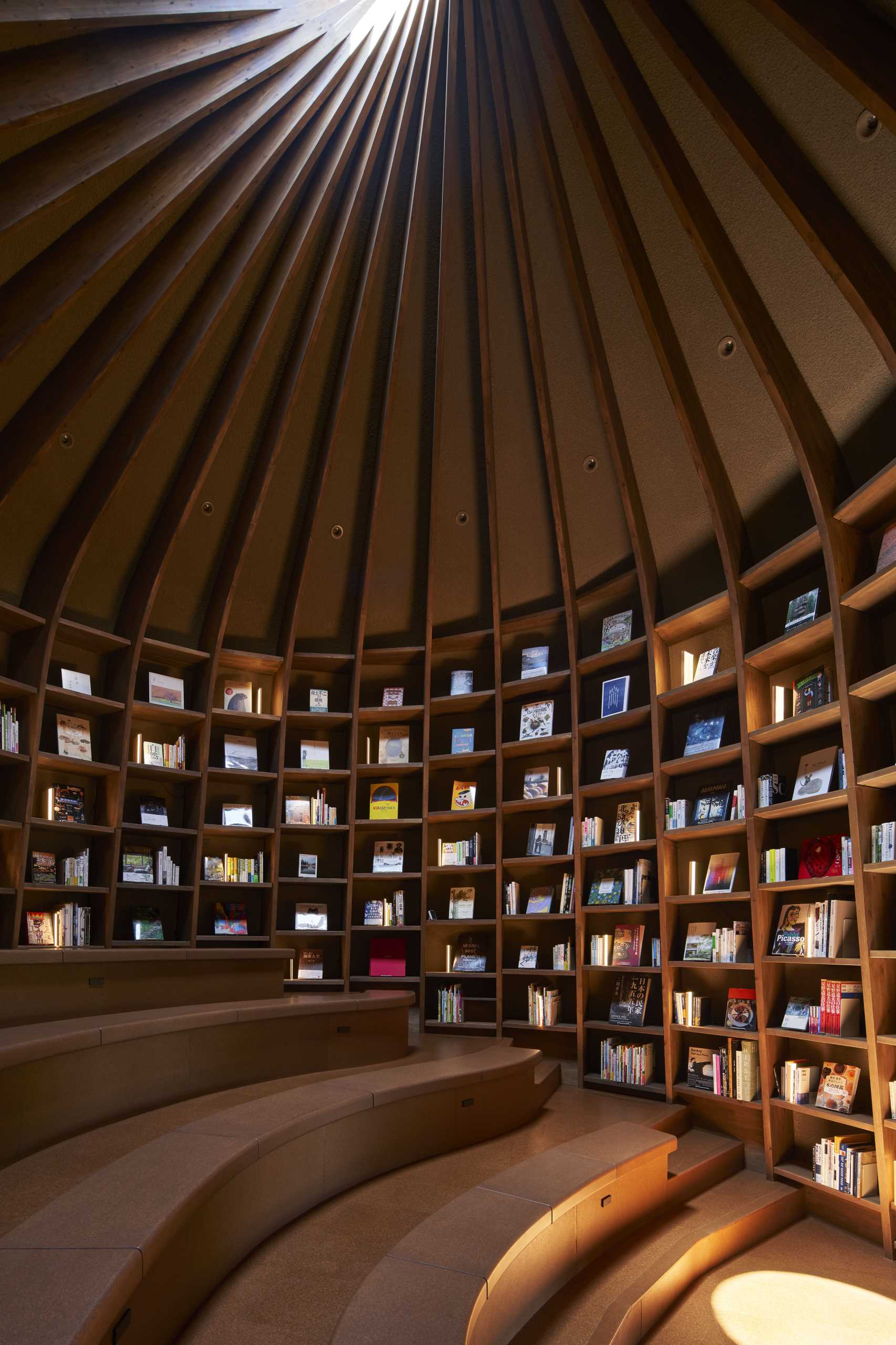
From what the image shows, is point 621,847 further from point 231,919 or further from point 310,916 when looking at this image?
point 231,919

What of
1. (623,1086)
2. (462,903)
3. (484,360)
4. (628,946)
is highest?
(484,360)

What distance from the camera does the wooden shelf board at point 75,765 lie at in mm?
5855

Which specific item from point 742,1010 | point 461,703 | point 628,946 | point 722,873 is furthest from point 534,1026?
point 461,703

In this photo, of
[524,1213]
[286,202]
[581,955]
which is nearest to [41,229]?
[286,202]

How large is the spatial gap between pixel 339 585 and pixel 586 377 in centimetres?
258

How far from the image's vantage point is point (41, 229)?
4461 mm

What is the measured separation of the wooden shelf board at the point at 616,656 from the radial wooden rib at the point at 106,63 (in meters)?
3.88

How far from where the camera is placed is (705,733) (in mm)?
5691

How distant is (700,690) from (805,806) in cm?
115

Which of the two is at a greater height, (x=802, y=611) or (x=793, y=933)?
(x=802, y=611)

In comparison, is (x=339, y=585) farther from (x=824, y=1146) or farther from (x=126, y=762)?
(x=824, y=1146)

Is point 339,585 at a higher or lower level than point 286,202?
lower

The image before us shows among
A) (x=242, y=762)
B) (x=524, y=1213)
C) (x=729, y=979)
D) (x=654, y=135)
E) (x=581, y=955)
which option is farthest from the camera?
(x=242, y=762)

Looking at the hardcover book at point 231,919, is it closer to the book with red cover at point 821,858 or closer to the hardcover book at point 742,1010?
the hardcover book at point 742,1010
